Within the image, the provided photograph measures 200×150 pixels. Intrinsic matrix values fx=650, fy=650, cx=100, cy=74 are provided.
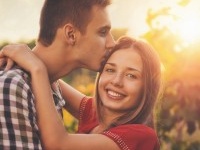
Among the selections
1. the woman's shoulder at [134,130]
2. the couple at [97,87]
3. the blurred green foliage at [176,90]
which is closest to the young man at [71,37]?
the couple at [97,87]

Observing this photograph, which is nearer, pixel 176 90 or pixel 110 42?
pixel 110 42

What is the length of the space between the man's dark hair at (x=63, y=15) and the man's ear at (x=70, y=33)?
2 cm

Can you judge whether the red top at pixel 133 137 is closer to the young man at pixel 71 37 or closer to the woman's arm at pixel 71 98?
the young man at pixel 71 37

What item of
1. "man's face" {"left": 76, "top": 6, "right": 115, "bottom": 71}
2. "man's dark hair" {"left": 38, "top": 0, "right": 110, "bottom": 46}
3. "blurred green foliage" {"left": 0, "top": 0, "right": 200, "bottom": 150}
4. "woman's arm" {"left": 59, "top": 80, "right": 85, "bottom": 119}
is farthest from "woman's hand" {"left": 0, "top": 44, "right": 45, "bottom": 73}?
"blurred green foliage" {"left": 0, "top": 0, "right": 200, "bottom": 150}

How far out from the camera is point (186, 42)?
4766 millimetres

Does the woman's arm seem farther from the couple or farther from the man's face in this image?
the man's face

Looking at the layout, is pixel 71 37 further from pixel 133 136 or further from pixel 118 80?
pixel 133 136

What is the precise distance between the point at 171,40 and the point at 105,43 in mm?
2190

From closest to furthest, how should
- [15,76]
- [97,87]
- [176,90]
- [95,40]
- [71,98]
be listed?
[15,76]
[95,40]
[97,87]
[71,98]
[176,90]

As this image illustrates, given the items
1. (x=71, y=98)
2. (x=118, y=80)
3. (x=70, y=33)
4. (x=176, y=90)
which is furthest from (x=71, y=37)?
(x=176, y=90)

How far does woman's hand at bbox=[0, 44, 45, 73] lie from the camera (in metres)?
2.29

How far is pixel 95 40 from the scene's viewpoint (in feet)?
8.27

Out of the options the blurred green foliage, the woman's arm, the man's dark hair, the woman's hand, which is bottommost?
the blurred green foliage

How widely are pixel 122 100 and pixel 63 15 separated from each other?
43 cm
